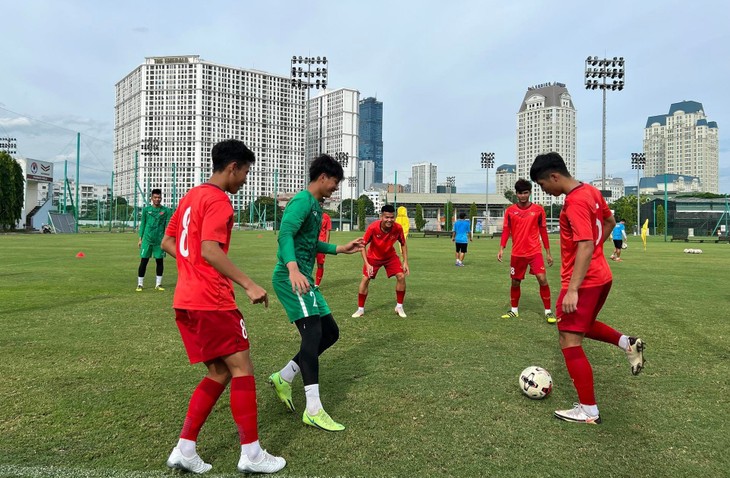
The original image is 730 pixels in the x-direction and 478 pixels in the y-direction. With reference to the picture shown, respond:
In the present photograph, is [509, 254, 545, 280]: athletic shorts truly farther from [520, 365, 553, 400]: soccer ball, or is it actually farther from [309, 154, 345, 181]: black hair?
[309, 154, 345, 181]: black hair

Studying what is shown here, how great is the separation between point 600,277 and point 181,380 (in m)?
3.94

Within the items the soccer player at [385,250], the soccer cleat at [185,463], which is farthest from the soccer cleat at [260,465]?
the soccer player at [385,250]

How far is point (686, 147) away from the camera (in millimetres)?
143500

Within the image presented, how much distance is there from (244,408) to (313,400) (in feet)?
2.75

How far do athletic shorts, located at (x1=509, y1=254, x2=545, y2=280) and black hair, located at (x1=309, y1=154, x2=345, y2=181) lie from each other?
505 centimetres

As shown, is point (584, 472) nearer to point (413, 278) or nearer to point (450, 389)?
point (450, 389)

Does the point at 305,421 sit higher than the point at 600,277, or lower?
lower

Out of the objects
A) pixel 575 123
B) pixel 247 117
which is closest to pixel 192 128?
pixel 247 117

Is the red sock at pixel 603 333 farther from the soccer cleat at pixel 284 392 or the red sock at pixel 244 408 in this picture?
the red sock at pixel 244 408

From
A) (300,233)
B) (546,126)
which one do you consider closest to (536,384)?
(300,233)

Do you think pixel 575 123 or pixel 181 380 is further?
pixel 575 123

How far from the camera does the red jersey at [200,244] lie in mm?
2999

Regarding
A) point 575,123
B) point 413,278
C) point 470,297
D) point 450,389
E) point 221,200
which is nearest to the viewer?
point 221,200

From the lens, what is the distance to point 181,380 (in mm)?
4793
